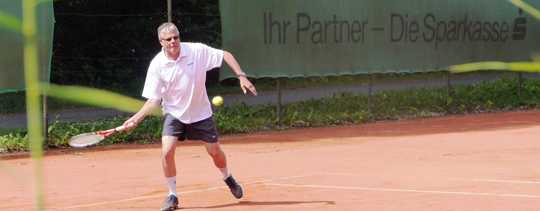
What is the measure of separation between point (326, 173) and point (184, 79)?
3296 millimetres

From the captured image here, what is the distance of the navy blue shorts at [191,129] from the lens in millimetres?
7996

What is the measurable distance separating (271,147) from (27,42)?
13335 mm

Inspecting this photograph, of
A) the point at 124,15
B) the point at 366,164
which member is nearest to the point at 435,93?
the point at 124,15

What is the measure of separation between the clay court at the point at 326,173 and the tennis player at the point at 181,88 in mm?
573

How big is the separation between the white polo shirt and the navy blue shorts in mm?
36

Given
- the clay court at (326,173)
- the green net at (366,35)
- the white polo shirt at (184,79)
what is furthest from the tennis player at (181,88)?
the green net at (366,35)

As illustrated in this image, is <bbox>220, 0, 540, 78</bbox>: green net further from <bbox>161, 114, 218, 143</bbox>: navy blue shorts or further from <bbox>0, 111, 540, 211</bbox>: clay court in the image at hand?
<bbox>161, 114, 218, 143</bbox>: navy blue shorts

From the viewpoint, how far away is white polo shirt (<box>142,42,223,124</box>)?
7879mm

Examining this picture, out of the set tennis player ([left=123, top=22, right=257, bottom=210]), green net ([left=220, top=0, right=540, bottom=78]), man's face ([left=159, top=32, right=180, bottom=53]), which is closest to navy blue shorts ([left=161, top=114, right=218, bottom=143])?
tennis player ([left=123, top=22, right=257, bottom=210])

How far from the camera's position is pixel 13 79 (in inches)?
503

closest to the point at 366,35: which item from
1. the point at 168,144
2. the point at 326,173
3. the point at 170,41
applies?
the point at 326,173

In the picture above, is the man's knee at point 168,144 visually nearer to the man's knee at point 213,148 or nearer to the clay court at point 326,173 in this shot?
the man's knee at point 213,148

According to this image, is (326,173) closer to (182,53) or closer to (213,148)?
(213,148)

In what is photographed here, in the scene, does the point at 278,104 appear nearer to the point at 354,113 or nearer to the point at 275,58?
the point at 275,58
